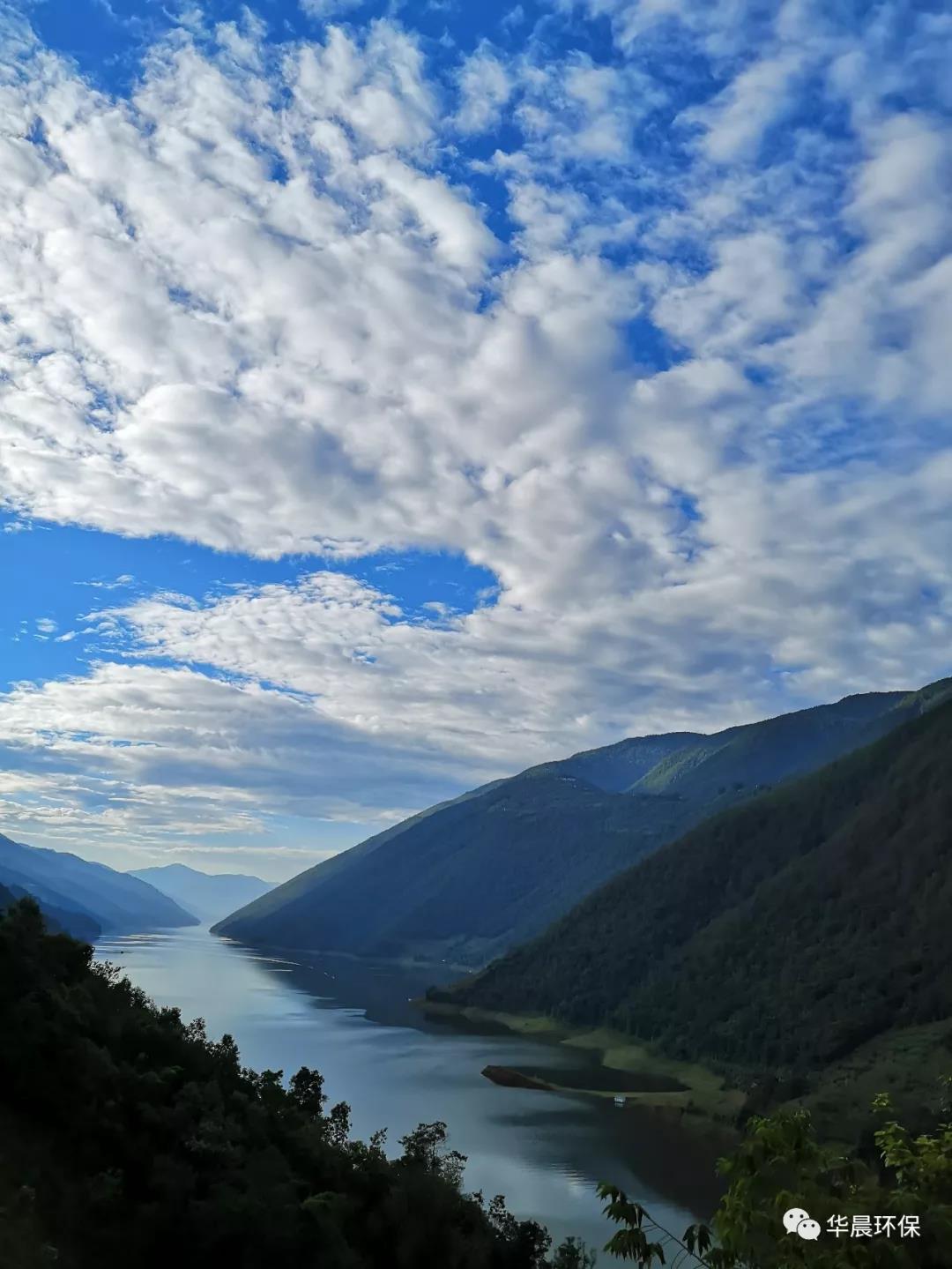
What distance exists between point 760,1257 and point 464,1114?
3881 inches

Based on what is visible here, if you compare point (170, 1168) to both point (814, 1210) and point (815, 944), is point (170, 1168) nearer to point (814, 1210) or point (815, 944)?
point (814, 1210)

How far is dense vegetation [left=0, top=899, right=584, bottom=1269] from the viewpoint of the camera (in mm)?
32344

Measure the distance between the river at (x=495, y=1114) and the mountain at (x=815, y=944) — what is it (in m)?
23.7

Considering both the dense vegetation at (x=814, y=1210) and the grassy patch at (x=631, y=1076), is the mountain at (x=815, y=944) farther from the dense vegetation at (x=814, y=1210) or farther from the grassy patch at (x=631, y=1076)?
the dense vegetation at (x=814, y=1210)

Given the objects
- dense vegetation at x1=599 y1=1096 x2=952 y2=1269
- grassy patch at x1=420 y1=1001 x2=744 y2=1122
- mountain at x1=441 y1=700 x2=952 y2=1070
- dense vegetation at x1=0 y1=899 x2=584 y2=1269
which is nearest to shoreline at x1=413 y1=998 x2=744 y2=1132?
grassy patch at x1=420 y1=1001 x2=744 y2=1122

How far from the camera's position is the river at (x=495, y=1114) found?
70.2 meters

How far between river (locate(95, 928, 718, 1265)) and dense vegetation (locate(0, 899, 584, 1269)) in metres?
22.7

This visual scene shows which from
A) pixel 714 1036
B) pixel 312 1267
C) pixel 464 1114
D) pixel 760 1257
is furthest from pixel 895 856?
pixel 760 1257

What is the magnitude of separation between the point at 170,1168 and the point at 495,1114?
7254 centimetres

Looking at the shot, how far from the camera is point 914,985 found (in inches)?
5084

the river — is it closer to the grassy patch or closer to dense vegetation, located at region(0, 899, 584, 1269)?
the grassy patch

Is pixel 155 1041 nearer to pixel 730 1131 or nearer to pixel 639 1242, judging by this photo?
pixel 639 1242

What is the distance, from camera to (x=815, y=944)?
505 ft

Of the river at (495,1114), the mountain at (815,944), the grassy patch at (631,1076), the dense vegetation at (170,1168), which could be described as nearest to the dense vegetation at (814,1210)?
the dense vegetation at (170,1168)
